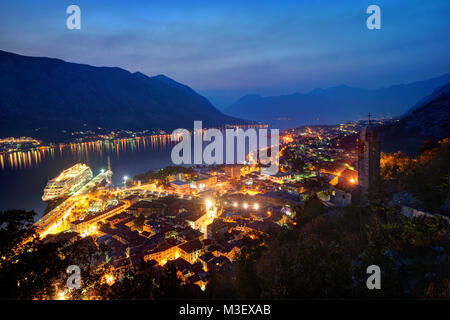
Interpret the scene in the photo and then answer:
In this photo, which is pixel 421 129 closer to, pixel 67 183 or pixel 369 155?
pixel 369 155

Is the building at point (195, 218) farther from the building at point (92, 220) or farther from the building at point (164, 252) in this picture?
the building at point (92, 220)

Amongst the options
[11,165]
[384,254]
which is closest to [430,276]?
[384,254]

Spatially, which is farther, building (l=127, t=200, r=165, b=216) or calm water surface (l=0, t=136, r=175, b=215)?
calm water surface (l=0, t=136, r=175, b=215)

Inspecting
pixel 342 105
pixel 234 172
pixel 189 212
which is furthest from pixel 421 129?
pixel 342 105

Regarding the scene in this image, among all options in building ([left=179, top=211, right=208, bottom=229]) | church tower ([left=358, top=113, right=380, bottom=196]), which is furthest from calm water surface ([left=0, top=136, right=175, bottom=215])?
church tower ([left=358, top=113, right=380, bottom=196])

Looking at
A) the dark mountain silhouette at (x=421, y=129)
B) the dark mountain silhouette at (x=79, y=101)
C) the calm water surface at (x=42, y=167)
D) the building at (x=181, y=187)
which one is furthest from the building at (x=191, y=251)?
the dark mountain silhouette at (x=79, y=101)

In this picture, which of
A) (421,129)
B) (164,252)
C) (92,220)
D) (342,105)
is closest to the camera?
(164,252)

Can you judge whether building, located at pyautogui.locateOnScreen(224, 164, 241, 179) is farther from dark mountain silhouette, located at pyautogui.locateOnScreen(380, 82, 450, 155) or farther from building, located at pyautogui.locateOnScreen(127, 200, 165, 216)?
dark mountain silhouette, located at pyautogui.locateOnScreen(380, 82, 450, 155)
